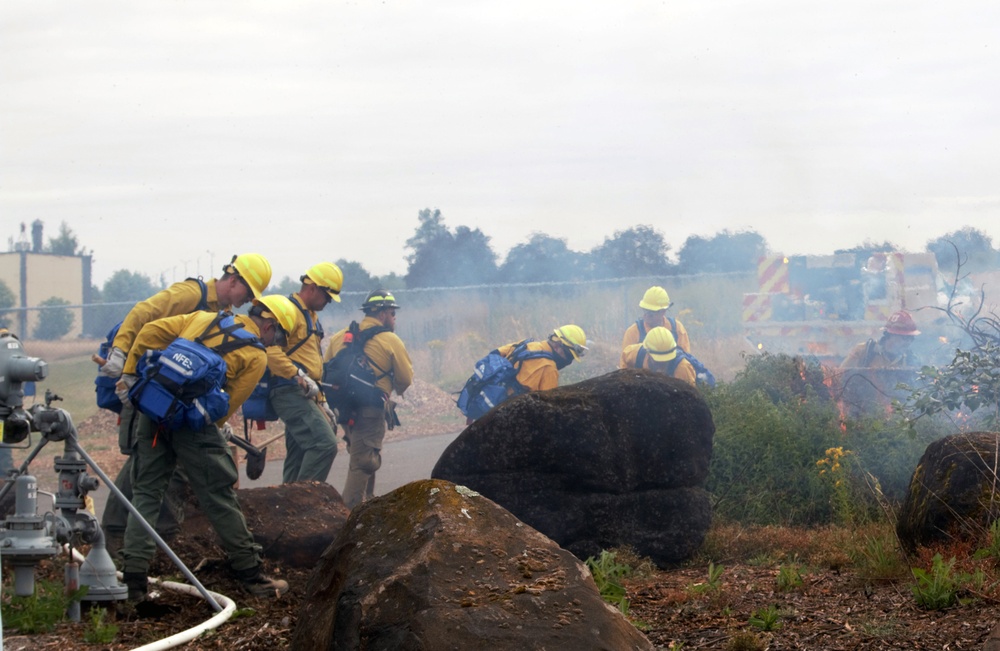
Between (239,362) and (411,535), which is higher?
(239,362)

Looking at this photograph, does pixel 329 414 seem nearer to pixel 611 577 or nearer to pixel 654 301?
pixel 611 577

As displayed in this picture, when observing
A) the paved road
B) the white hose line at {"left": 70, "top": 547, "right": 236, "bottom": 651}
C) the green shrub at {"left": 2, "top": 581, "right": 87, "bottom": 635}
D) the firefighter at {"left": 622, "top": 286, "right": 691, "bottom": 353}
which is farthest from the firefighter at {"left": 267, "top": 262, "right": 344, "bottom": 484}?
the firefighter at {"left": 622, "top": 286, "right": 691, "bottom": 353}

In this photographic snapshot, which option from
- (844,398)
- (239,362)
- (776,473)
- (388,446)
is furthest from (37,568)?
(388,446)

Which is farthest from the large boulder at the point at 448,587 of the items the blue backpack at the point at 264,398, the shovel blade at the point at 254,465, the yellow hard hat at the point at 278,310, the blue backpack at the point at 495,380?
the blue backpack at the point at 495,380

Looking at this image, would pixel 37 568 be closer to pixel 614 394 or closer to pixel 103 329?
pixel 614 394

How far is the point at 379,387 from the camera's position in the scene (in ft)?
32.6

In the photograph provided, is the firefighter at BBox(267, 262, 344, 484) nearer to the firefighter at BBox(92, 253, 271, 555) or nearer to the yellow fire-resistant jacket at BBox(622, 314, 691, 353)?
the firefighter at BBox(92, 253, 271, 555)

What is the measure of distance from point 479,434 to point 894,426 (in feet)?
11.5

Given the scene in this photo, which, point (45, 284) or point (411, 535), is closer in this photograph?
point (411, 535)

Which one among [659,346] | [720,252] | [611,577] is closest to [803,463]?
[659,346]

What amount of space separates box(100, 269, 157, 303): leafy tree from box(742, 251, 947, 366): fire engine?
16.8 m

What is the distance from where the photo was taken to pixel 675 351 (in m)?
10.9

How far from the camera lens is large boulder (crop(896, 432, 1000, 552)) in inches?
221

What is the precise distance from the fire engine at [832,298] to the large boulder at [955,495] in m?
11.4
